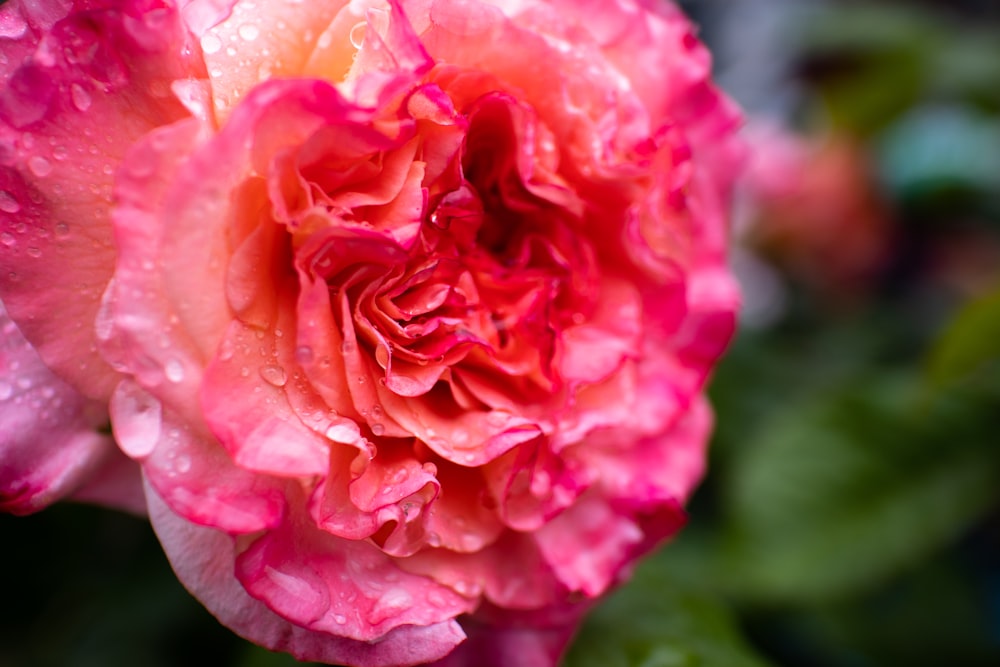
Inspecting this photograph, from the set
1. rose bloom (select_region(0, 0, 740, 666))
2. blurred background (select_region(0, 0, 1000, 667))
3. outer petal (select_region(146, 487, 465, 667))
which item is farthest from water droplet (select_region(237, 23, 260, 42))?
blurred background (select_region(0, 0, 1000, 667))

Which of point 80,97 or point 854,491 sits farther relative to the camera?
point 854,491

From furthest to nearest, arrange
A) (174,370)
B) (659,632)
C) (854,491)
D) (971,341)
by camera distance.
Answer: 1. (854,491)
2. (971,341)
3. (659,632)
4. (174,370)

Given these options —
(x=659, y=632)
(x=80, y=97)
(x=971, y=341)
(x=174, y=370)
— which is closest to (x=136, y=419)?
(x=174, y=370)

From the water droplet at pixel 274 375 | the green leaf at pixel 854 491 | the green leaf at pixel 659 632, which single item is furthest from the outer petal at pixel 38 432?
the green leaf at pixel 854 491

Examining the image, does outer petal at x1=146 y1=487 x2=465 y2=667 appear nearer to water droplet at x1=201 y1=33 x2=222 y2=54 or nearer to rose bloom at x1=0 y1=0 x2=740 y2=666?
rose bloom at x1=0 y1=0 x2=740 y2=666

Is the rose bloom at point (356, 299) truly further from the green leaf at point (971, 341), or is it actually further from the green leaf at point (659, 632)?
the green leaf at point (971, 341)

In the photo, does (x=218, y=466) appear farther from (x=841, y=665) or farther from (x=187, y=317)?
(x=841, y=665)

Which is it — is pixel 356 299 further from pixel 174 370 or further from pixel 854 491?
pixel 854 491

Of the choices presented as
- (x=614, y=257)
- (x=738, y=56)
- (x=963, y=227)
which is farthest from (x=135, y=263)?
(x=738, y=56)
